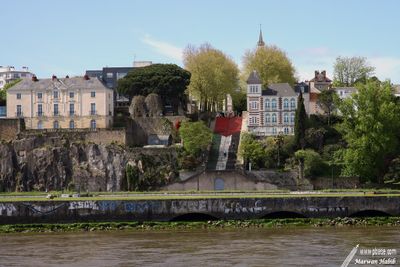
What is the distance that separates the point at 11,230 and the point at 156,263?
19.0m

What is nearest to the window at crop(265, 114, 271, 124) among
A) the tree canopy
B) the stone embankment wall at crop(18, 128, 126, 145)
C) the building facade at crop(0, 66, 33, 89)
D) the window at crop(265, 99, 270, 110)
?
the window at crop(265, 99, 270, 110)

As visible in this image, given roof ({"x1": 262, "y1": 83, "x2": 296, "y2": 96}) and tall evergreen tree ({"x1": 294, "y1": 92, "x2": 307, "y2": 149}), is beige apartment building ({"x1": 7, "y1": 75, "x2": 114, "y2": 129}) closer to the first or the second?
roof ({"x1": 262, "y1": 83, "x2": 296, "y2": 96})

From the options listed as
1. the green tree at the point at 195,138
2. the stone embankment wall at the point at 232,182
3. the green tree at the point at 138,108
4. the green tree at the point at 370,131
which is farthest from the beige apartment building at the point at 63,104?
the green tree at the point at 370,131

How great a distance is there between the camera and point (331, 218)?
61.5m

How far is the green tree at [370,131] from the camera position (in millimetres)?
84375

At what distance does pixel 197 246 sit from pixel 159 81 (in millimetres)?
57142

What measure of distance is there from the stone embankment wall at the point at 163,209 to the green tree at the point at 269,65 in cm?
4944

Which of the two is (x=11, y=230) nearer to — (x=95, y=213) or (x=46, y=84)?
(x=95, y=213)

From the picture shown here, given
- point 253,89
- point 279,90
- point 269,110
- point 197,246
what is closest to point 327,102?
point 279,90

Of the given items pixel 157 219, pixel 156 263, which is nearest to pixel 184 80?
A: pixel 157 219

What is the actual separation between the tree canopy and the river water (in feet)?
158

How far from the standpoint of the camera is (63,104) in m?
99.5

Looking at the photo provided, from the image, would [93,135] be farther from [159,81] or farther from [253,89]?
[253,89]

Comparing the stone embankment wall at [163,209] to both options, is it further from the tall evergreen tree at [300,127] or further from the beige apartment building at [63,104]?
the beige apartment building at [63,104]
